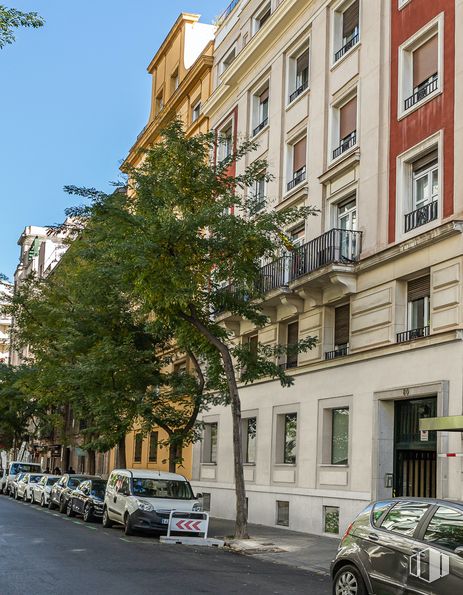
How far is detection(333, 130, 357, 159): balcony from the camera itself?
2400 centimetres

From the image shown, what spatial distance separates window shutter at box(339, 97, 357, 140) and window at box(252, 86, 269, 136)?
5.76 meters

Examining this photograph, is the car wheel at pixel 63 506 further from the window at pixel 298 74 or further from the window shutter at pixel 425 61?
the window shutter at pixel 425 61

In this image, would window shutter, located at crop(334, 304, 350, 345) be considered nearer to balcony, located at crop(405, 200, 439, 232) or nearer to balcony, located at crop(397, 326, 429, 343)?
balcony, located at crop(397, 326, 429, 343)

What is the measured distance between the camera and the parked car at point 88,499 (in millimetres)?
25891

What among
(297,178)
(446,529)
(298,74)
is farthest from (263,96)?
(446,529)

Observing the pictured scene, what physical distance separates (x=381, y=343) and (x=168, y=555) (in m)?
7.69

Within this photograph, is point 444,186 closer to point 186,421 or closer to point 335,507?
point 335,507

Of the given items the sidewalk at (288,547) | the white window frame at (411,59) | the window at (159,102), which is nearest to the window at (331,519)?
the sidewalk at (288,547)

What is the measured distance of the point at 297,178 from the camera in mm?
27125

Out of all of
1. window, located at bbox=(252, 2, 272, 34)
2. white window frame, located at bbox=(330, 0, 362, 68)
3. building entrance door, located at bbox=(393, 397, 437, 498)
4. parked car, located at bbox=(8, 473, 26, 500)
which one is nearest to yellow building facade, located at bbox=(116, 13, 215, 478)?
window, located at bbox=(252, 2, 272, 34)

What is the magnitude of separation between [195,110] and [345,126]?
47.9ft

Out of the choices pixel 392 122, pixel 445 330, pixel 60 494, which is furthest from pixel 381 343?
pixel 60 494

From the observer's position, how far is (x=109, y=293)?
29688 millimetres

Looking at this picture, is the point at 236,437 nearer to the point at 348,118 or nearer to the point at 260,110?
the point at 348,118
